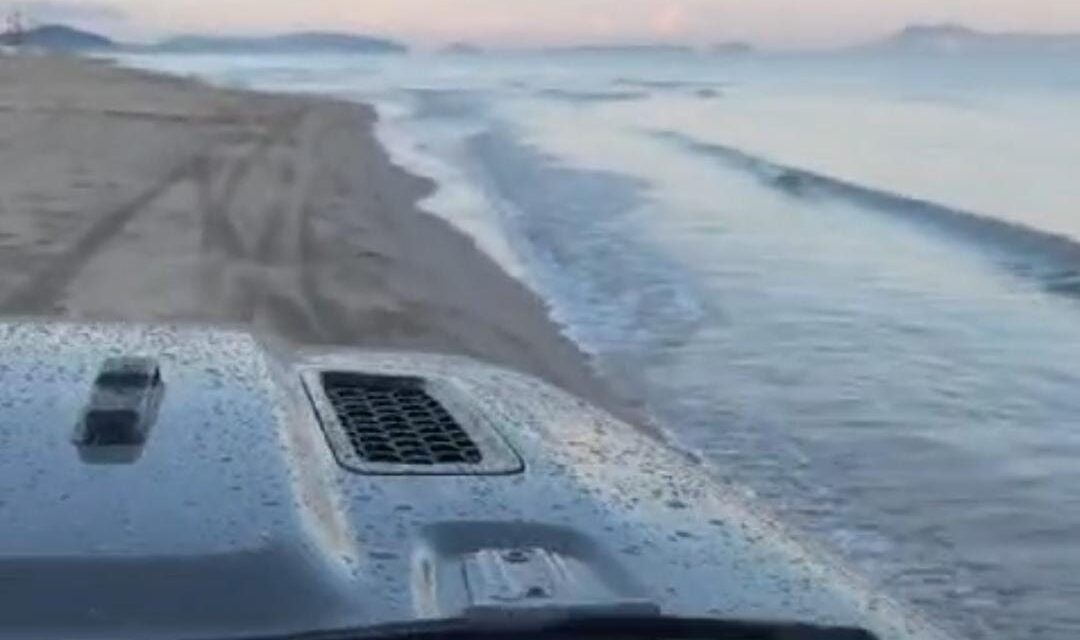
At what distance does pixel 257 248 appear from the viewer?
52.3 feet

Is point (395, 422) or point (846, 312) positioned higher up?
point (395, 422)

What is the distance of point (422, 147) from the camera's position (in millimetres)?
35094

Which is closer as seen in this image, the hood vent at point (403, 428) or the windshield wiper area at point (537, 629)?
the windshield wiper area at point (537, 629)

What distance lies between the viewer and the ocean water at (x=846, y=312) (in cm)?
873

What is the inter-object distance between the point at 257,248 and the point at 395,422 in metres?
12.9

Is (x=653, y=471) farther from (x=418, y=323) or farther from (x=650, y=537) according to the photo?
(x=418, y=323)

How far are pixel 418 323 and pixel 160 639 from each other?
424 inches

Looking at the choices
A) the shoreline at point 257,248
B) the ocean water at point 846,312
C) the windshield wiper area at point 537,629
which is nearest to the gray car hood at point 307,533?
the windshield wiper area at point 537,629

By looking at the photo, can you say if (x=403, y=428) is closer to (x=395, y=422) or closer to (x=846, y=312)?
(x=395, y=422)

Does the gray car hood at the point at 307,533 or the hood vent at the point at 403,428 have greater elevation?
the gray car hood at the point at 307,533

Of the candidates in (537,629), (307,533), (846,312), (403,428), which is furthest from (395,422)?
(846,312)

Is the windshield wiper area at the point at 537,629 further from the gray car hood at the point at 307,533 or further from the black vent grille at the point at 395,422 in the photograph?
the black vent grille at the point at 395,422

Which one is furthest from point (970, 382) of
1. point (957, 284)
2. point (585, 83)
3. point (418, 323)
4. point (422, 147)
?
point (585, 83)

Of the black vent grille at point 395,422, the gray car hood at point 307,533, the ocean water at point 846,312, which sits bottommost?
the ocean water at point 846,312
